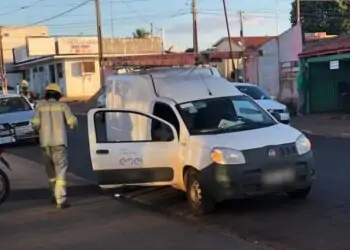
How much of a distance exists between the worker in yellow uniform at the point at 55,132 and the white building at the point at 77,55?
161 feet

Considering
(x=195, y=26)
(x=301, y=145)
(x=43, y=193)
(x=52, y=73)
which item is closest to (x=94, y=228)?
(x=301, y=145)

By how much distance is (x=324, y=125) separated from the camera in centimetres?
2500

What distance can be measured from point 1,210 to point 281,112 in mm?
12643

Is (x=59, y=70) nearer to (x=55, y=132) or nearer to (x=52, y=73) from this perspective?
(x=52, y=73)

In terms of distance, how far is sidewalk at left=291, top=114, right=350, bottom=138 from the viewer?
22.0 m

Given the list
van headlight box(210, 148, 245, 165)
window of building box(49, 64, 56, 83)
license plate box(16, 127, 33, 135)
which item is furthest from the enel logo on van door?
window of building box(49, 64, 56, 83)

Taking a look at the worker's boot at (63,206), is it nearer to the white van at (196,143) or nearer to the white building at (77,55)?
the white van at (196,143)

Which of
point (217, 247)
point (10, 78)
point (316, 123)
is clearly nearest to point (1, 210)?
point (217, 247)

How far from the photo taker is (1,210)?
10242mm

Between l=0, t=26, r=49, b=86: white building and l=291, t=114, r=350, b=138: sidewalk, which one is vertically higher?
l=0, t=26, r=49, b=86: white building

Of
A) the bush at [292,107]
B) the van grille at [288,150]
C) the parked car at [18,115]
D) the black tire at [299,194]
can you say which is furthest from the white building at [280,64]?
the van grille at [288,150]

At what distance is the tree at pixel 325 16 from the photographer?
214 feet

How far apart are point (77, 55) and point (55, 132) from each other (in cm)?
5080

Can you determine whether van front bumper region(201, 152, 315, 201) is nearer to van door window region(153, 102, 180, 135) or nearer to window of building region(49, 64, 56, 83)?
van door window region(153, 102, 180, 135)
